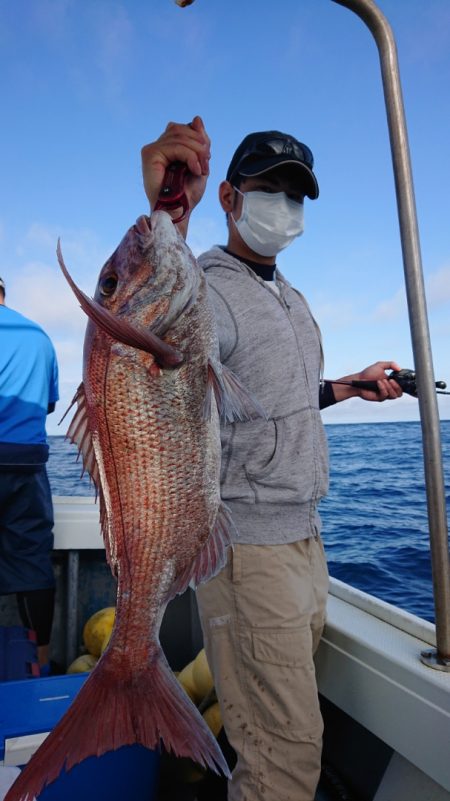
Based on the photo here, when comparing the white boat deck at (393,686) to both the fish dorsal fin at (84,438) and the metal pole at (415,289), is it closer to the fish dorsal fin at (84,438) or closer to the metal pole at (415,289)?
the metal pole at (415,289)

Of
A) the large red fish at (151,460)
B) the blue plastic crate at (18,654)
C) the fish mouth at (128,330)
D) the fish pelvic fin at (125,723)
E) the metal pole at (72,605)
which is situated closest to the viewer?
the fish mouth at (128,330)

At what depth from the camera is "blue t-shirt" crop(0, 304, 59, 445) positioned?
3.42 meters

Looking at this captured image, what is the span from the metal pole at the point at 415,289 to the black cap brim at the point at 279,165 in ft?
1.08

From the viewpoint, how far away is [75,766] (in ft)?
6.66

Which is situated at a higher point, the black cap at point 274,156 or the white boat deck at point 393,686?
the black cap at point 274,156

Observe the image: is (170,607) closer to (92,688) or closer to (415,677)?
(415,677)

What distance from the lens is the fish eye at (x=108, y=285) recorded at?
1.44 metres

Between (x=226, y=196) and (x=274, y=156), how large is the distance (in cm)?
33

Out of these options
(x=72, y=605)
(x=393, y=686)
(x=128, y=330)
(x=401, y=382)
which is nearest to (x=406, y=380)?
(x=401, y=382)

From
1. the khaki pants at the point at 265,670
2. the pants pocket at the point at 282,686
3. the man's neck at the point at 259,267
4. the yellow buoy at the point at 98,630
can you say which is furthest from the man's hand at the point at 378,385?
the yellow buoy at the point at 98,630

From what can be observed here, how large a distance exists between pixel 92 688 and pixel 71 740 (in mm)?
125

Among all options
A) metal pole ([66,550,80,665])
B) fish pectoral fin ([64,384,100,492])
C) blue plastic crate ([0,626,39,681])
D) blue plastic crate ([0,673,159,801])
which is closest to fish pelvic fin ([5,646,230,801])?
fish pectoral fin ([64,384,100,492])

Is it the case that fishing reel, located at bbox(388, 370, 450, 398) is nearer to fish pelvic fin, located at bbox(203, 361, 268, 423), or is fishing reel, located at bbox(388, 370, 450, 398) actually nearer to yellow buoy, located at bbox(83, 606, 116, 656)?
fish pelvic fin, located at bbox(203, 361, 268, 423)

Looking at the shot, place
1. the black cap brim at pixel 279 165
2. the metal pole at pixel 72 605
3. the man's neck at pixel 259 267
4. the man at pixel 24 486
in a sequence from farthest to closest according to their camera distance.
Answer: the metal pole at pixel 72 605, the man at pixel 24 486, the man's neck at pixel 259 267, the black cap brim at pixel 279 165
